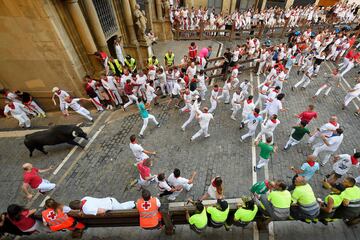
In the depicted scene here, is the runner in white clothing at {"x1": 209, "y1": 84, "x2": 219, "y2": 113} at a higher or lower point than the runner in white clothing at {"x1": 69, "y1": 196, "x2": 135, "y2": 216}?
lower

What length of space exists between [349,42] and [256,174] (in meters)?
13.3

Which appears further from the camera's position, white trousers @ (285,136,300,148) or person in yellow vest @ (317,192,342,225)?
white trousers @ (285,136,300,148)

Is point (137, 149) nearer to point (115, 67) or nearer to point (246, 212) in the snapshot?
point (246, 212)

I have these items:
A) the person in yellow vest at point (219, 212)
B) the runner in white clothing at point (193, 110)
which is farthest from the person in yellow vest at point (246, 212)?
the runner in white clothing at point (193, 110)

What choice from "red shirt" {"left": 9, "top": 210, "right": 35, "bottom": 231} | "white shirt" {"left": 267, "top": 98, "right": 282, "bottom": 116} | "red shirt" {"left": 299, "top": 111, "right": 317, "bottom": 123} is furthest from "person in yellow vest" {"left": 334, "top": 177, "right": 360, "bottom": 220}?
"red shirt" {"left": 9, "top": 210, "right": 35, "bottom": 231}

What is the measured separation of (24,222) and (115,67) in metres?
8.12

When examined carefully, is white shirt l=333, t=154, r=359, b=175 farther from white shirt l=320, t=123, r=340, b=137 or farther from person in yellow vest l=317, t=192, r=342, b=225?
person in yellow vest l=317, t=192, r=342, b=225

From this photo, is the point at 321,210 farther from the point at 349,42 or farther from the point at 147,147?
the point at 349,42

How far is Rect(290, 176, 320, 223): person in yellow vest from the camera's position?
14.9 feet

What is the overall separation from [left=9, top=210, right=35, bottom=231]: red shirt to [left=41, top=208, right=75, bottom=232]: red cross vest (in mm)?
481

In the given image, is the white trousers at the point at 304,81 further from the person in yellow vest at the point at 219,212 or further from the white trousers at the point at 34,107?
the white trousers at the point at 34,107

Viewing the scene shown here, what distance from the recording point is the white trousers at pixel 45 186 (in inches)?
247

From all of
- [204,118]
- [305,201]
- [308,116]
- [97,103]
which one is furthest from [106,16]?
[305,201]

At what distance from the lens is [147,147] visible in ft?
27.1
